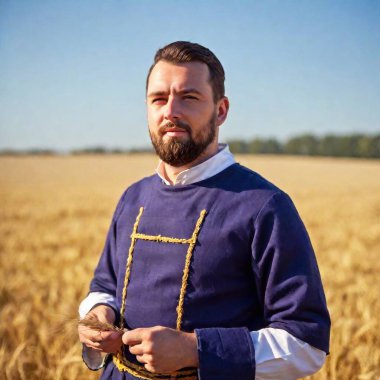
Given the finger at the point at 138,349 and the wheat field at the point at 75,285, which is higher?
the finger at the point at 138,349

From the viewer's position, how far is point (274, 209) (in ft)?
4.90

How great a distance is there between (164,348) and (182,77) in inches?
32.4

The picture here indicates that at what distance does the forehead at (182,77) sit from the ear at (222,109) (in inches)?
3.7

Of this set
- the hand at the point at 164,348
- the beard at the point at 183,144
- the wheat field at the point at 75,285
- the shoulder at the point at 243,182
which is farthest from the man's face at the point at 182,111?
the wheat field at the point at 75,285

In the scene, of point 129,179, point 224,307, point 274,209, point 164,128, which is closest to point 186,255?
point 224,307

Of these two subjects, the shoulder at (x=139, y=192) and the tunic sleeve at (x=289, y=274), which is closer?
the tunic sleeve at (x=289, y=274)

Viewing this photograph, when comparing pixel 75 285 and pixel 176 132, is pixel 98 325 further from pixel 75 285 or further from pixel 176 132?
pixel 75 285

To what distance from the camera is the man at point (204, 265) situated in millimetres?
1432

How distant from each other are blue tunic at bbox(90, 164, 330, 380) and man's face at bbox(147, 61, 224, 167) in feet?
0.38

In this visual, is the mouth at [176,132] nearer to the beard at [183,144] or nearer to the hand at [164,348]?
the beard at [183,144]

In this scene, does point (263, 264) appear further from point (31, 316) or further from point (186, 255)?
point (31, 316)

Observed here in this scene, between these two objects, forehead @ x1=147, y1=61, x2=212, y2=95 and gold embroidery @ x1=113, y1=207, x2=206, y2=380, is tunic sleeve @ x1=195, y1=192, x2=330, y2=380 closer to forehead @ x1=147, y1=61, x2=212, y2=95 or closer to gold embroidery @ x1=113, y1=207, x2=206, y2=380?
gold embroidery @ x1=113, y1=207, x2=206, y2=380

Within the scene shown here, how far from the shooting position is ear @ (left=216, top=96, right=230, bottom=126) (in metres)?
1.72

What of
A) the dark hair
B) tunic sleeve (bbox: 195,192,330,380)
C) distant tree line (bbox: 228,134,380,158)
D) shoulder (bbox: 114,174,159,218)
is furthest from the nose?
distant tree line (bbox: 228,134,380,158)
